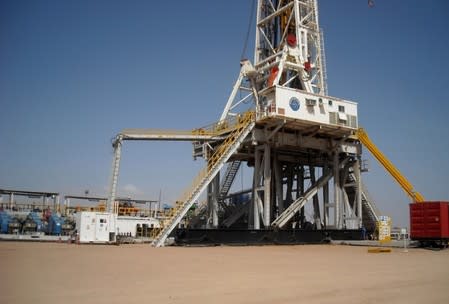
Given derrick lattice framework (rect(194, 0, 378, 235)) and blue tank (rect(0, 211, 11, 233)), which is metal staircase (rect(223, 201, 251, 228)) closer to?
derrick lattice framework (rect(194, 0, 378, 235))

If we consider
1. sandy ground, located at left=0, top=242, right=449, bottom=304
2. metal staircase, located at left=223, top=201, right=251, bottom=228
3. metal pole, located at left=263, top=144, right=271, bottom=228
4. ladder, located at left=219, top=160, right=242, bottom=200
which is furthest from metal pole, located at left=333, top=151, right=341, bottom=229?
sandy ground, located at left=0, top=242, right=449, bottom=304

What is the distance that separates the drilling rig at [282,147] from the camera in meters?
27.8

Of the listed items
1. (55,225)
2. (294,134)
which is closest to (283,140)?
(294,134)

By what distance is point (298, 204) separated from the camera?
3038cm

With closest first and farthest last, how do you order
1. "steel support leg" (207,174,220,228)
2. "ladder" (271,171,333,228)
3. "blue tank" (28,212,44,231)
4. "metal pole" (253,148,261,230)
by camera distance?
"ladder" (271,171,333,228), "metal pole" (253,148,261,230), "steel support leg" (207,174,220,228), "blue tank" (28,212,44,231)

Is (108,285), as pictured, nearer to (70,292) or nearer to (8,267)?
(70,292)

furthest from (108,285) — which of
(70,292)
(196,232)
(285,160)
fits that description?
(285,160)

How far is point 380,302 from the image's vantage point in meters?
7.38

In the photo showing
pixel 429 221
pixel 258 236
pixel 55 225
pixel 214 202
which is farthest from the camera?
pixel 55 225

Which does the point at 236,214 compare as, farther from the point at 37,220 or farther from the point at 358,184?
the point at 37,220

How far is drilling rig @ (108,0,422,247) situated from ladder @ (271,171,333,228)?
72 millimetres

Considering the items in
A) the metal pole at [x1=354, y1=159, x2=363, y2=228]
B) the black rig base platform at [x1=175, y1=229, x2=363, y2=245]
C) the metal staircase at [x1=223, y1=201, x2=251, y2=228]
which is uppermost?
the metal pole at [x1=354, y1=159, x2=363, y2=228]

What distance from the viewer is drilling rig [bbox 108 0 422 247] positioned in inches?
1095

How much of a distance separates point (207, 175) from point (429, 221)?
42.8ft
